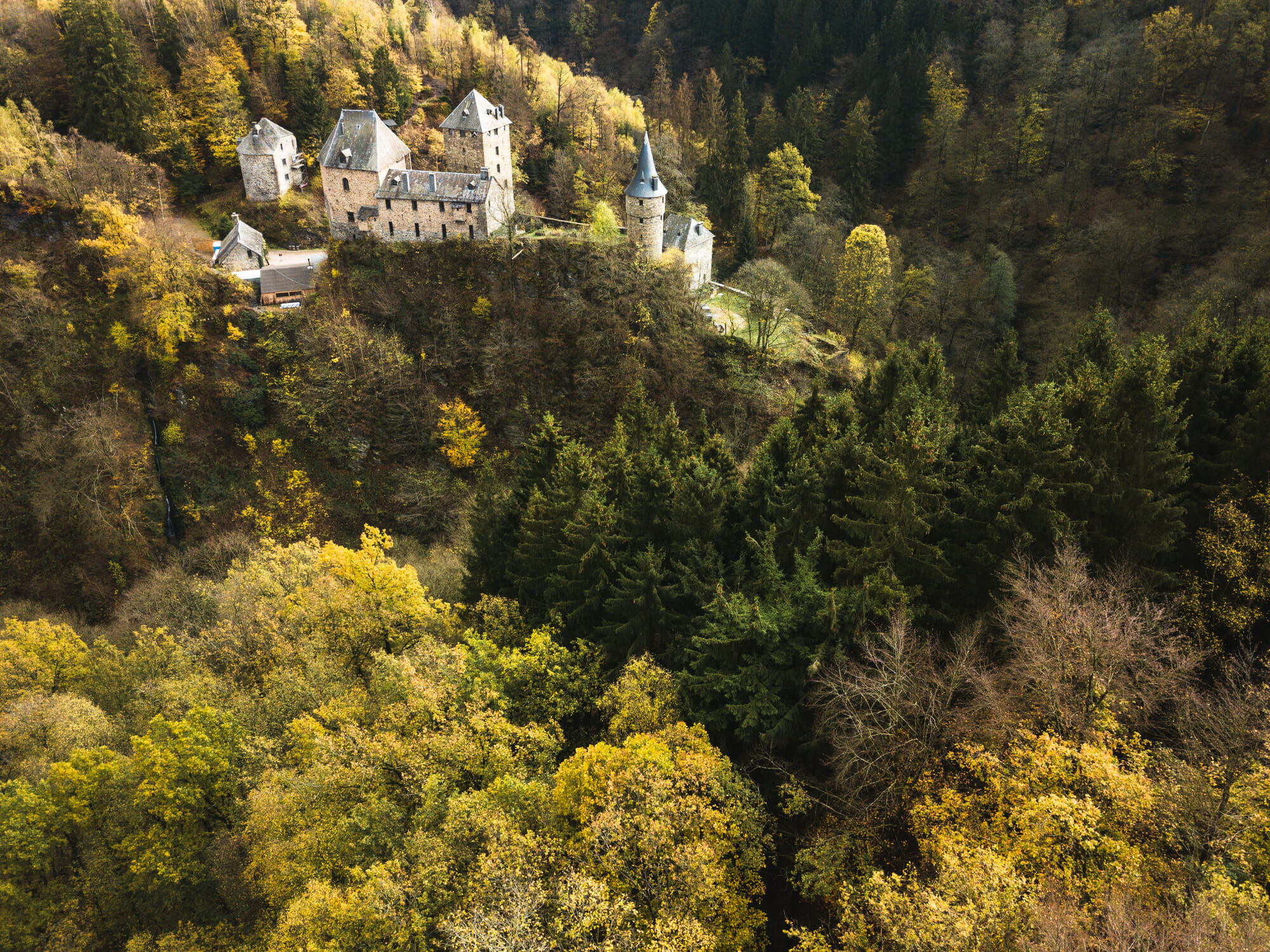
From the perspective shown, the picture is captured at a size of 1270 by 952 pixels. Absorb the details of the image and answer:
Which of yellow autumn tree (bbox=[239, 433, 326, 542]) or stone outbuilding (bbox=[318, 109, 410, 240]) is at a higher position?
stone outbuilding (bbox=[318, 109, 410, 240])

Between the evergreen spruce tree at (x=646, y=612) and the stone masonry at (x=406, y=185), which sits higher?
the stone masonry at (x=406, y=185)

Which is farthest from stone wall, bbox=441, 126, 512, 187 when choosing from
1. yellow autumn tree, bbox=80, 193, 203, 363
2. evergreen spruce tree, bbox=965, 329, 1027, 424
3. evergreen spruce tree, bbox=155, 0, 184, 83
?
evergreen spruce tree, bbox=965, 329, 1027, 424

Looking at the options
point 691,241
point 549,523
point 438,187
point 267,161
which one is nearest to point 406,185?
point 438,187

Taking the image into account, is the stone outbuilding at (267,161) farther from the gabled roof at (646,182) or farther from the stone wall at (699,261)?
the stone wall at (699,261)

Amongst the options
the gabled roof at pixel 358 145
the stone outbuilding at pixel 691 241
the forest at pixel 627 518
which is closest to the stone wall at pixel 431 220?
the forest at pixel 627 518

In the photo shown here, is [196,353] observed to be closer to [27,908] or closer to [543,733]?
[27,908]

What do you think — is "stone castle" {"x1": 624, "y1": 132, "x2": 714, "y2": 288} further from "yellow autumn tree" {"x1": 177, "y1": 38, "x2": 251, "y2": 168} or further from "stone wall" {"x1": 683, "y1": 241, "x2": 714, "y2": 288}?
"yellow autumn tree" {"x1": 177, "y1": 38, "x2": 251, "y2": 168}

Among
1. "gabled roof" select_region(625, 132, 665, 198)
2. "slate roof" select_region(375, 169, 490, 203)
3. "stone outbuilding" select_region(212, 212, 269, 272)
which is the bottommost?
"stone outbuilding" select_region(212, 212, 269, 272)

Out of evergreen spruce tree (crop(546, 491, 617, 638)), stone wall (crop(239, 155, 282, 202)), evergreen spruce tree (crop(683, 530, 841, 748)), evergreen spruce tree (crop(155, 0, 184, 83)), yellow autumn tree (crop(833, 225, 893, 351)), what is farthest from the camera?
→ evergreen spruce tree (crop(155, 0, 184, 83))
